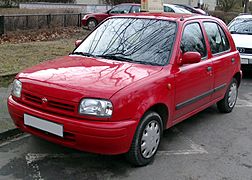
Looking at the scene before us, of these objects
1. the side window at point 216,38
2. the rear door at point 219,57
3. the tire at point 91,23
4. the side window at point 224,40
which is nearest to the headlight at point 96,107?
the rear door at point 219,57

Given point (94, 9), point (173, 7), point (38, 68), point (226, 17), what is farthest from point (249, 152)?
point (226, 17)

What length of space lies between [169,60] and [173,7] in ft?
47.3

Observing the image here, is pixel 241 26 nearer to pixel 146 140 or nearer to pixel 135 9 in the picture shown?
pixel 146 140

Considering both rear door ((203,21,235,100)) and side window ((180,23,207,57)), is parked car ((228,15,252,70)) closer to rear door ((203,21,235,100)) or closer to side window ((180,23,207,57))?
rear door ((203,21,235,100))

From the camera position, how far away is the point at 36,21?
14969mm

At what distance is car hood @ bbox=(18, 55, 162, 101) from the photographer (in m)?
3.43

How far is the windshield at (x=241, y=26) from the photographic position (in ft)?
31.3

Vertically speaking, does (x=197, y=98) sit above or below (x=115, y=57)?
below

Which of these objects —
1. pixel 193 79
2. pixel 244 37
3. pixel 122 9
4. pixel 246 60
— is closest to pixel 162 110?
pixel 193 79

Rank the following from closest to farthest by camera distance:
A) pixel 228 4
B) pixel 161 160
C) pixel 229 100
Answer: pixel 161 160 < pixel 229 100 < pixel 228 4

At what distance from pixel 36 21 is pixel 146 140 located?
40.5 ft

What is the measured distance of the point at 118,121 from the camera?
340 centimetres

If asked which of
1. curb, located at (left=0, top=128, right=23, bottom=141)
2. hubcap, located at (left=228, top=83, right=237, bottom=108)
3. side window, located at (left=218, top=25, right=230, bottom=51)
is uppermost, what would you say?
side window, located at (left=218, top=25, right=230, bottom=51)

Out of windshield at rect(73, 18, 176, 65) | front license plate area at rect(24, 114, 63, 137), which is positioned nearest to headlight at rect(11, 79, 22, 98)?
front license plate area at rect(24, 114, 63, 137)
